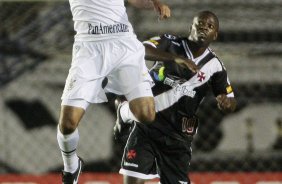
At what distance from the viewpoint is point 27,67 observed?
318 inches

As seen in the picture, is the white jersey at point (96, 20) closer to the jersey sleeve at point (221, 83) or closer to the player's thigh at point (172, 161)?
the jersey sleeve at point (221, 83)

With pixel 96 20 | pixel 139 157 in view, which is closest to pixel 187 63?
pixel 96 20

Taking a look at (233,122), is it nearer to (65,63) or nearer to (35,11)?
(65,63)

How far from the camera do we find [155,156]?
5621 millimetres

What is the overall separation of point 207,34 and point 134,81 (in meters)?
0.69

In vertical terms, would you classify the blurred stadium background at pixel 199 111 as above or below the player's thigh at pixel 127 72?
below

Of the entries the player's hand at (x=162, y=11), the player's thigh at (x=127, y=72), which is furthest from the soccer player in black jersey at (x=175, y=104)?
the player's hand at (x=162, y=11)

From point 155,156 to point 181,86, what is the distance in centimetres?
53

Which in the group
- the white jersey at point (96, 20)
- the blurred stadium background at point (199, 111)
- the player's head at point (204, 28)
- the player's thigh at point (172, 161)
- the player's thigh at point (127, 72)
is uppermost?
the white jersey at point (96, 20)

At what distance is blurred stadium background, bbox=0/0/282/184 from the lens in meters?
7.79

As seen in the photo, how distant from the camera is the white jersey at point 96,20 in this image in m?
5.11

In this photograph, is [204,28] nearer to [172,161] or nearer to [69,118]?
[172,161]

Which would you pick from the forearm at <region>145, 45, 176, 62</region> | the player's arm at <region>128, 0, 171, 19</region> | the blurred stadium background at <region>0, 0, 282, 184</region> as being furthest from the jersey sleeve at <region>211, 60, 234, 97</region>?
the blurred stadium background at <region>0, 0, 282, 184</region>

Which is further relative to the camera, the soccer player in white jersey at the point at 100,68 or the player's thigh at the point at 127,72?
the player's thigh at the point at 127,72
